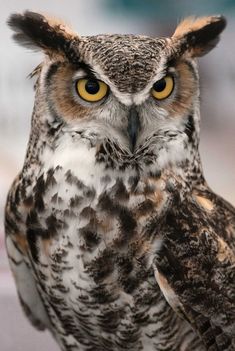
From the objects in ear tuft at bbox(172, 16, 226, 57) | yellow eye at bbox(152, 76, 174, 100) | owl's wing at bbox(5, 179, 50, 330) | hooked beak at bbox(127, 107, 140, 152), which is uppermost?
ear tuft at bbox(172, 16, 226, 57)

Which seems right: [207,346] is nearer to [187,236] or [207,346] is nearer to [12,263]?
[187,236]

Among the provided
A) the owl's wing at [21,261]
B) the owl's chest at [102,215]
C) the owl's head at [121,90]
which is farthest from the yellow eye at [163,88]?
the owl's wing at [21,261]

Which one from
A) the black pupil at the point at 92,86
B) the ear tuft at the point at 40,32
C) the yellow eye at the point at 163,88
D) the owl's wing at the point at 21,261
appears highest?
the ear tuft at the point at 40,32

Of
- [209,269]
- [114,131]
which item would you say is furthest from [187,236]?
[114,131]

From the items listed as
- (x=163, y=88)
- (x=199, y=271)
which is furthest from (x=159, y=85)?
(x=199, y=271)

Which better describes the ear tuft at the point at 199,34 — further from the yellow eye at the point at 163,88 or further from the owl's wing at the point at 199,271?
the owl's wing at the point at 199,271

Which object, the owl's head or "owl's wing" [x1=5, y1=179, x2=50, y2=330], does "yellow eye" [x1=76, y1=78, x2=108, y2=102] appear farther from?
"owl's wing" [x1=5, y1=179, x2=50, y2=330]

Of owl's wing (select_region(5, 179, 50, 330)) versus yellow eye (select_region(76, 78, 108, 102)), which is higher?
yellow eye (select_region(76, 78, 108, 102))

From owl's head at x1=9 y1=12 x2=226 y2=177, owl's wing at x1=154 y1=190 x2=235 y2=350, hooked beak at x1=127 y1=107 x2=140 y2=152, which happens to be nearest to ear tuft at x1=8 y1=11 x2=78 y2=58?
owl's head at x1=9 y1=12 x2=226 y2=177
